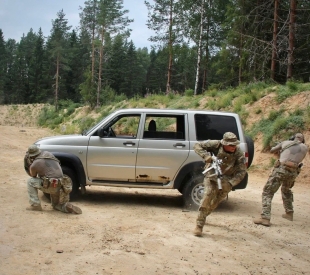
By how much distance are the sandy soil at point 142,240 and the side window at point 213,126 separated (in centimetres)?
160

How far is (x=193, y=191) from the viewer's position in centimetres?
712

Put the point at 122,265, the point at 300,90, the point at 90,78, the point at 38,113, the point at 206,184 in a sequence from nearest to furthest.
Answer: the point at 122,265
the point at 206,184
the point at 300,90
the point at 90,78
the point at 38,113

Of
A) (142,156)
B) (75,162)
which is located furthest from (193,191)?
(75,162)

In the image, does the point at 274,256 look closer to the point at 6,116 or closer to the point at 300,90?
the point at 300,90

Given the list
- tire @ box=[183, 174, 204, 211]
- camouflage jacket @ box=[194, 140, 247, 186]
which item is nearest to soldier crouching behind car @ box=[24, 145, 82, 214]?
tire @ box=[183, 174, 204, 211]

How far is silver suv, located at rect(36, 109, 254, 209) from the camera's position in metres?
Answer: 7.11

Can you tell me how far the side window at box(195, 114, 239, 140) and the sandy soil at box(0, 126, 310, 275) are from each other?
1598 mm

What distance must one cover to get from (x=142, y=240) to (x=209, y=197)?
1.30 meters

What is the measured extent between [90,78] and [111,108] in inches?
244

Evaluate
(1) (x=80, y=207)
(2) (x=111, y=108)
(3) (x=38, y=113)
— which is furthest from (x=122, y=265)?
(3) (x=38, y=113)

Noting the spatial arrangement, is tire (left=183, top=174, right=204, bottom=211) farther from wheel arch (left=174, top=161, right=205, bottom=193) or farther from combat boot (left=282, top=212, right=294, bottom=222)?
combat boot (left=282, top=212, right=294, bottom=222)

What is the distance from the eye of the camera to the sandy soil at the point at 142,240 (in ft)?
14.1

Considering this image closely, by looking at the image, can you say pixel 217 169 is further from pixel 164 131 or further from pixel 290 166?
pixel 164 131

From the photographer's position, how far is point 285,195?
6996mm
